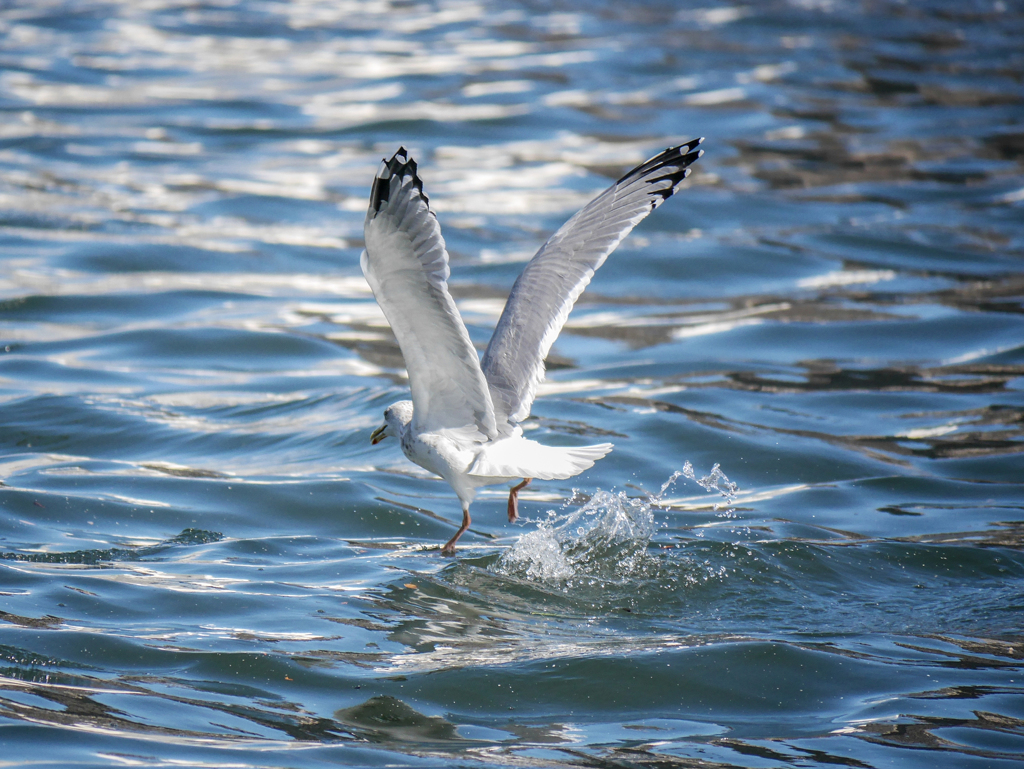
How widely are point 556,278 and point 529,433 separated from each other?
76.4 inches

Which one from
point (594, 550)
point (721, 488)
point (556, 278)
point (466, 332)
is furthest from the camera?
point (721, 488)

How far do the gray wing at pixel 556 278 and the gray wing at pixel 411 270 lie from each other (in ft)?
2.61

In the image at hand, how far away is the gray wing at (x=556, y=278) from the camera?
21.2 feet

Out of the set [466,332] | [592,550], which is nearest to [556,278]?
[592,550]

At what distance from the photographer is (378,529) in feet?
23.0

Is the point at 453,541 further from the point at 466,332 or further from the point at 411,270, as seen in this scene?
the point at 411,270

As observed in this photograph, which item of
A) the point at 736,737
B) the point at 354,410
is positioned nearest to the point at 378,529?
the point at 354,410

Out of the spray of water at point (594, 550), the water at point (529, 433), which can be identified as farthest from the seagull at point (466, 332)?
the water at point (529, 433)

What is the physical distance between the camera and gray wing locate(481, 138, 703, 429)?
6449mm

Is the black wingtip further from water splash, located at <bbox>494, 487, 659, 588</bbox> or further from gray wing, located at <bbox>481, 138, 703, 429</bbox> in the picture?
water splash, located at <bbox>494, 487, 659, 588</bbox>

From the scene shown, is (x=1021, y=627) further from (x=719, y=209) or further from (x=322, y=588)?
(x=719, y=209)

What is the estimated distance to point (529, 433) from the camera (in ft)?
28.1

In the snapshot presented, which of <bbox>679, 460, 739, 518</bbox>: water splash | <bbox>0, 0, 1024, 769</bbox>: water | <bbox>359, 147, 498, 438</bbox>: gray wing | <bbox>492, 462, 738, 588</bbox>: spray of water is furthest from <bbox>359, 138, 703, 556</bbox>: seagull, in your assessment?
<bbox>679, 460, 739, 518</bbox>: water splash

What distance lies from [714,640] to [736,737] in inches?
32.4
